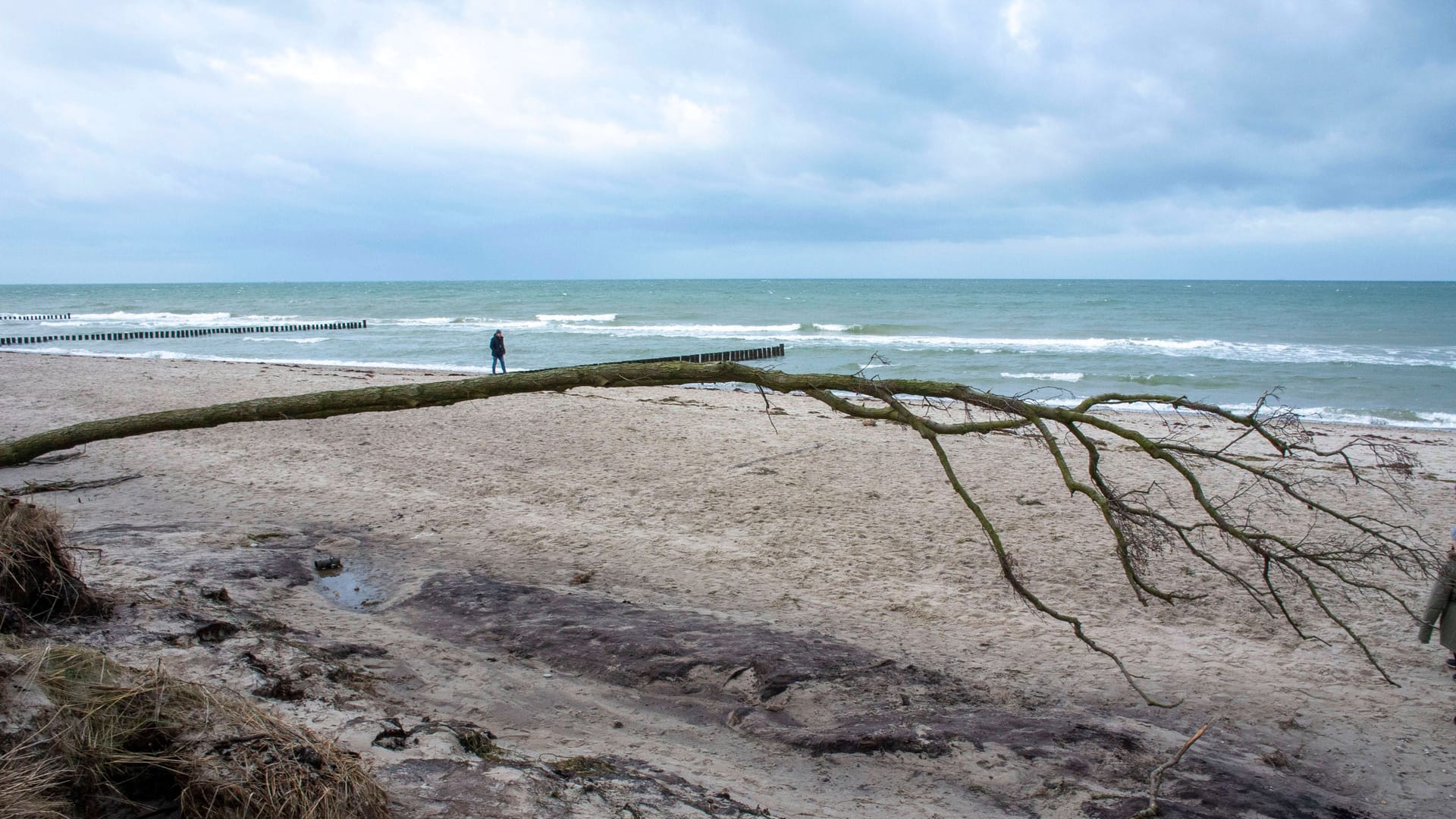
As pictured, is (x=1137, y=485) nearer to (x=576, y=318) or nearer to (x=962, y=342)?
(x=962, y=342)

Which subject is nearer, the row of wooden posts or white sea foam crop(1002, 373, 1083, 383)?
white sea foam crop(1002, 373, 1083, 383)

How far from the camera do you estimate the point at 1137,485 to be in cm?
980

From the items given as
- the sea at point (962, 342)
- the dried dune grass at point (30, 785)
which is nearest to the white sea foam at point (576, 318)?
the sea at point (962, 342)

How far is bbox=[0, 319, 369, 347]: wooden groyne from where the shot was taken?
3388cm

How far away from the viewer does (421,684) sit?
4.50m

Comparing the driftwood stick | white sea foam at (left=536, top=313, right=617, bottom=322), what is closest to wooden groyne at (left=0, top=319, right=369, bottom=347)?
white sea foam at (left=536, top=313, right=617, bottom=322)

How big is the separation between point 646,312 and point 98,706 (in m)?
55.2

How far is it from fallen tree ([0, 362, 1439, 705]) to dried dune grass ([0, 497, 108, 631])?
201 cm

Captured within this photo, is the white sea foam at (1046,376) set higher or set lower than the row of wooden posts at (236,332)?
lower

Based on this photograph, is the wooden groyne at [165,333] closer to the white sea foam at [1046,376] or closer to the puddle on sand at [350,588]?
the white sea foam at [1046,376]

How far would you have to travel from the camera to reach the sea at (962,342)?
21.1 m

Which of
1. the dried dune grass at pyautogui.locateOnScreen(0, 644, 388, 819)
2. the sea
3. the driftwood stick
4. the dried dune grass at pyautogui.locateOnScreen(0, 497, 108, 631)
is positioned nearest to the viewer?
the dried dune grass at pyautogui.locateOnScreen(0, 644, 388, 819)

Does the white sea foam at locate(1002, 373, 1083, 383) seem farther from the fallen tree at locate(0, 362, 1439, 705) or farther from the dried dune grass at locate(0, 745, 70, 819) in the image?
the dried dune grass at locate(0, 745, 70, 819)

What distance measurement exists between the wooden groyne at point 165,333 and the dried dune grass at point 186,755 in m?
38.7
